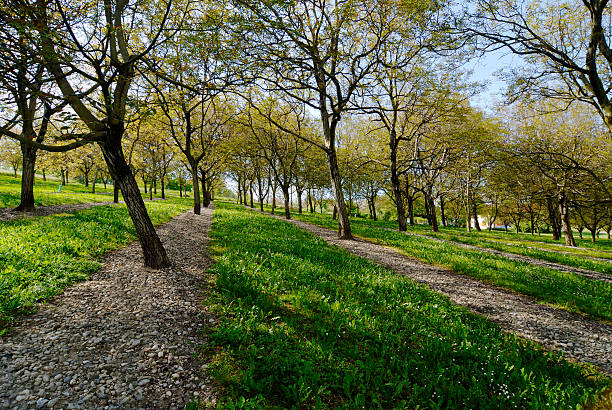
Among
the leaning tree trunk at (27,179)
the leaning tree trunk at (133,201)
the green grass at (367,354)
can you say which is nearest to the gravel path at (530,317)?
the green grass at (367,354)

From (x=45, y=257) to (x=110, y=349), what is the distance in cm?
454

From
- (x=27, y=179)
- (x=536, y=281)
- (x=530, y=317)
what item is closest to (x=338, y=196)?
(x=536, y=281)

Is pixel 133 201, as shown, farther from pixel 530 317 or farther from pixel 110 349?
pixel 530 317

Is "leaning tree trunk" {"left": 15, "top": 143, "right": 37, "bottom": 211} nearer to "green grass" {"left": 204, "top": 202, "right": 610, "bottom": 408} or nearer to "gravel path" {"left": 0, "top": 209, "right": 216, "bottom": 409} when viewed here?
"gravel path" {"left": 0, "top": 209, "right": 216, "bottom": 409}

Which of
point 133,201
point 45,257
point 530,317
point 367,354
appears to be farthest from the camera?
point 133,201

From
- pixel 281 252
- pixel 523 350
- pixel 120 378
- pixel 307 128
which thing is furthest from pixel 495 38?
pixel 307 128

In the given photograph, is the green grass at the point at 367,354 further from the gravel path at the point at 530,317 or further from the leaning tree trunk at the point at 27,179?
the leaning tree trunk at the point at 27,179

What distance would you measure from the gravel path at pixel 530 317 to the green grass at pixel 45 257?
31.5ft

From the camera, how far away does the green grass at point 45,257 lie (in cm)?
501

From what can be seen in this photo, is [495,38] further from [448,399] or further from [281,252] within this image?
[448,399]

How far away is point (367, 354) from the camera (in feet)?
13.6

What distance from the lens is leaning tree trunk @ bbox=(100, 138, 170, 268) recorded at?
7.27 metres

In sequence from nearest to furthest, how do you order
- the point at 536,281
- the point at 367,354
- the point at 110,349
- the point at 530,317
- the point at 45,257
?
1. the point at 110,349
2. the point at 367,354
3. the point at 530,317
4. the point at 45,257
5. the point at 536,281

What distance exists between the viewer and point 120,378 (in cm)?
348
